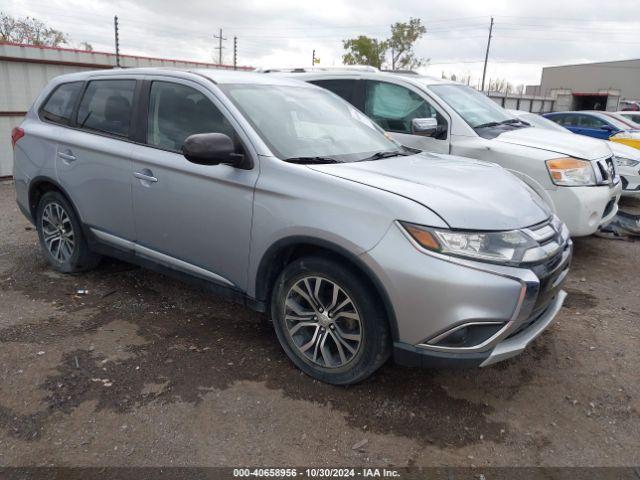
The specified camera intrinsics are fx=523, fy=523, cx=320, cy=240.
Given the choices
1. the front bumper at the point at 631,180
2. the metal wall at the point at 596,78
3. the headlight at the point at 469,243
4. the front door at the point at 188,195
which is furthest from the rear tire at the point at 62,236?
the metal wall at the point at 596,78

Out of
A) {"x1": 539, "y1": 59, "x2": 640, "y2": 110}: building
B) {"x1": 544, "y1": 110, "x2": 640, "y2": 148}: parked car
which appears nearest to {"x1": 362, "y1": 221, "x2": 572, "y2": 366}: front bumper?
{"x1": 544, "y1": 110, "x2": 640, "y2": 148}: parked car

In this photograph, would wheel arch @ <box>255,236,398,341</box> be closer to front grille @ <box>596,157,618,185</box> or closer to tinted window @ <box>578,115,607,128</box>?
front grille @ <box>596,157,618,185</box>

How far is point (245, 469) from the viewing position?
7.99 feet

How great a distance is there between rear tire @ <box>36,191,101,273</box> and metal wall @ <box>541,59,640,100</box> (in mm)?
60677

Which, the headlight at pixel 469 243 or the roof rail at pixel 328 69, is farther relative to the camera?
the roof rail at pixel 328 69

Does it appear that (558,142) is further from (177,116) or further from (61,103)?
(61,103)

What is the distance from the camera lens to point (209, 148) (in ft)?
9.89

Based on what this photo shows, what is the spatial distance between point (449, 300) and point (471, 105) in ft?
13.7

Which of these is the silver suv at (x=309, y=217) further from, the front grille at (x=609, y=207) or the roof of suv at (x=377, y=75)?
the front grille at (x=609, y=207)

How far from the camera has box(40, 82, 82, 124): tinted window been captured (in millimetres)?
4418

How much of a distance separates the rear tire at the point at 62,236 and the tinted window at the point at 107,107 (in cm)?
75

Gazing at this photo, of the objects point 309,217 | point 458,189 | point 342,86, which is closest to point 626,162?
Answer: point 342,86

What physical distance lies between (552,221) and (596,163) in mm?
2555

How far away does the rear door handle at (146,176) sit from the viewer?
3625 millimetres
